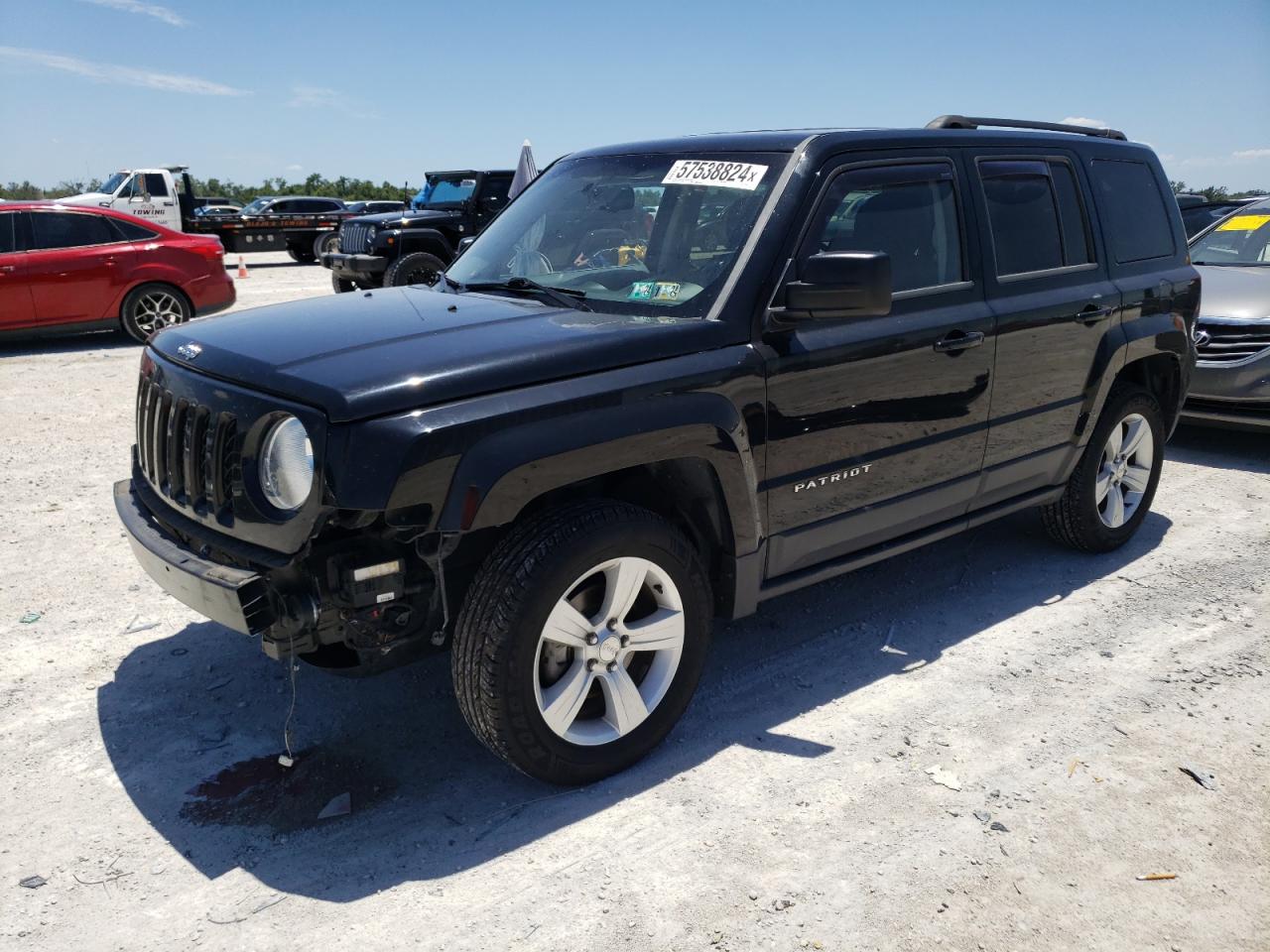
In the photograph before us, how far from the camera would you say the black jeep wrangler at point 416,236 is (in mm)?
13461

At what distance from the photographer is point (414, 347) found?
2.97m

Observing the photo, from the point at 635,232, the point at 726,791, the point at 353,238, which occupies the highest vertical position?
the point at 635,232

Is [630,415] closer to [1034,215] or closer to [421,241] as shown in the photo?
[1034,215]

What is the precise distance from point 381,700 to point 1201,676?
10.4ft

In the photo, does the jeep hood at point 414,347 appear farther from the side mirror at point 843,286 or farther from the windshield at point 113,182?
the windshield at point 113,182

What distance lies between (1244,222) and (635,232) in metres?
7.00

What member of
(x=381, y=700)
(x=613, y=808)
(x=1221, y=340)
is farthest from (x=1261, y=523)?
(x=381, y=700)

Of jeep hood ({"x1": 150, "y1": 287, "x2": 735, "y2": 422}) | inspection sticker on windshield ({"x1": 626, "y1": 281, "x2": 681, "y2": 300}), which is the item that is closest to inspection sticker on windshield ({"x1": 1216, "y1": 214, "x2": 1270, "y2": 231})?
inspection sticker on windshield ({"x1": 626, "y1": 281, "x2": 681, "y2": 300})

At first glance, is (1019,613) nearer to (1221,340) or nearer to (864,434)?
(864,434)

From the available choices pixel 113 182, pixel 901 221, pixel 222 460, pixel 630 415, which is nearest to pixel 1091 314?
pixel 901 221

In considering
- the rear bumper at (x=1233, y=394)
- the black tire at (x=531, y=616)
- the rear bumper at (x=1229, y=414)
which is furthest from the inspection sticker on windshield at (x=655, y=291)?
the rear bumper at (x=1229, y=414)

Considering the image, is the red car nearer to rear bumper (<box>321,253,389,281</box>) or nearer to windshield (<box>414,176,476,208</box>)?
rear bumper (<box>321,253,389,281</box>)

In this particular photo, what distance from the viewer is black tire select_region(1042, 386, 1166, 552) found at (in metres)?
A: 4.89

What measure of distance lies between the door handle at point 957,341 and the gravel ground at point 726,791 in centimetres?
124
